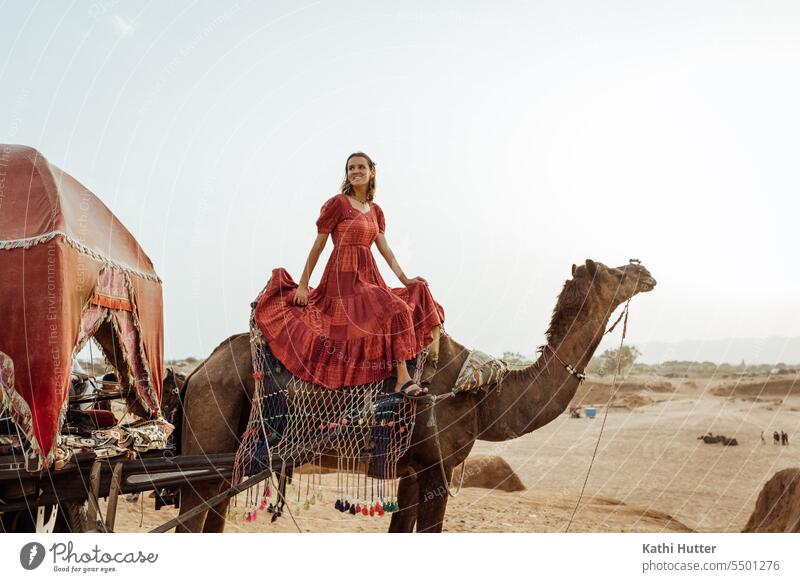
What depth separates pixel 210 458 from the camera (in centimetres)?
517

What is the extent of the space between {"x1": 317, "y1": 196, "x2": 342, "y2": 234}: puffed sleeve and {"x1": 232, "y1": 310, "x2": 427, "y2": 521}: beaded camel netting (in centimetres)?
100

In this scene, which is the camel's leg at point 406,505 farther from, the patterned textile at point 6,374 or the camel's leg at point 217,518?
the patterned textile at point 6,374

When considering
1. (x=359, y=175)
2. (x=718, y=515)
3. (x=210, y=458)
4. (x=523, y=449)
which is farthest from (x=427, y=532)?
(x=523, y=449)

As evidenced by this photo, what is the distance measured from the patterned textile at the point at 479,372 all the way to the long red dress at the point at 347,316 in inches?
16.2

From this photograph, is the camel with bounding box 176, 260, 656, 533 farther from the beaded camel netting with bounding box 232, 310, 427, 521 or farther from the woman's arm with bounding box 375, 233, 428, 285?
the woman's arm with bounding box 375, 233, 428, 285

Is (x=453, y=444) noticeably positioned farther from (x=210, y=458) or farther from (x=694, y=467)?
(x=694, y=467)

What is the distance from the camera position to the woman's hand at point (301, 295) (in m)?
5.68

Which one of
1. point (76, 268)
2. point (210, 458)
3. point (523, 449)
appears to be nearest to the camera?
point (76, 268)

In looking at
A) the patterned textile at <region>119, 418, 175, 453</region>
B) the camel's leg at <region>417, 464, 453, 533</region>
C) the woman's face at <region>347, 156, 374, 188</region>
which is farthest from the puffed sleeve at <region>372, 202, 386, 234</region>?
the patterned textile at <region>119, 418, 175, 453</region>

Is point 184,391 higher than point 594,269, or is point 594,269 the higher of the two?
point 594,269

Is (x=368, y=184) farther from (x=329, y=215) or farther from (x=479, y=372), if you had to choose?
(x=479, y=372)

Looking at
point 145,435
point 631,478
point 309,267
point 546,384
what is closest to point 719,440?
point 631,478

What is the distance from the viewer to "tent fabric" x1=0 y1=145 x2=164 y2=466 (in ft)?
13.8
